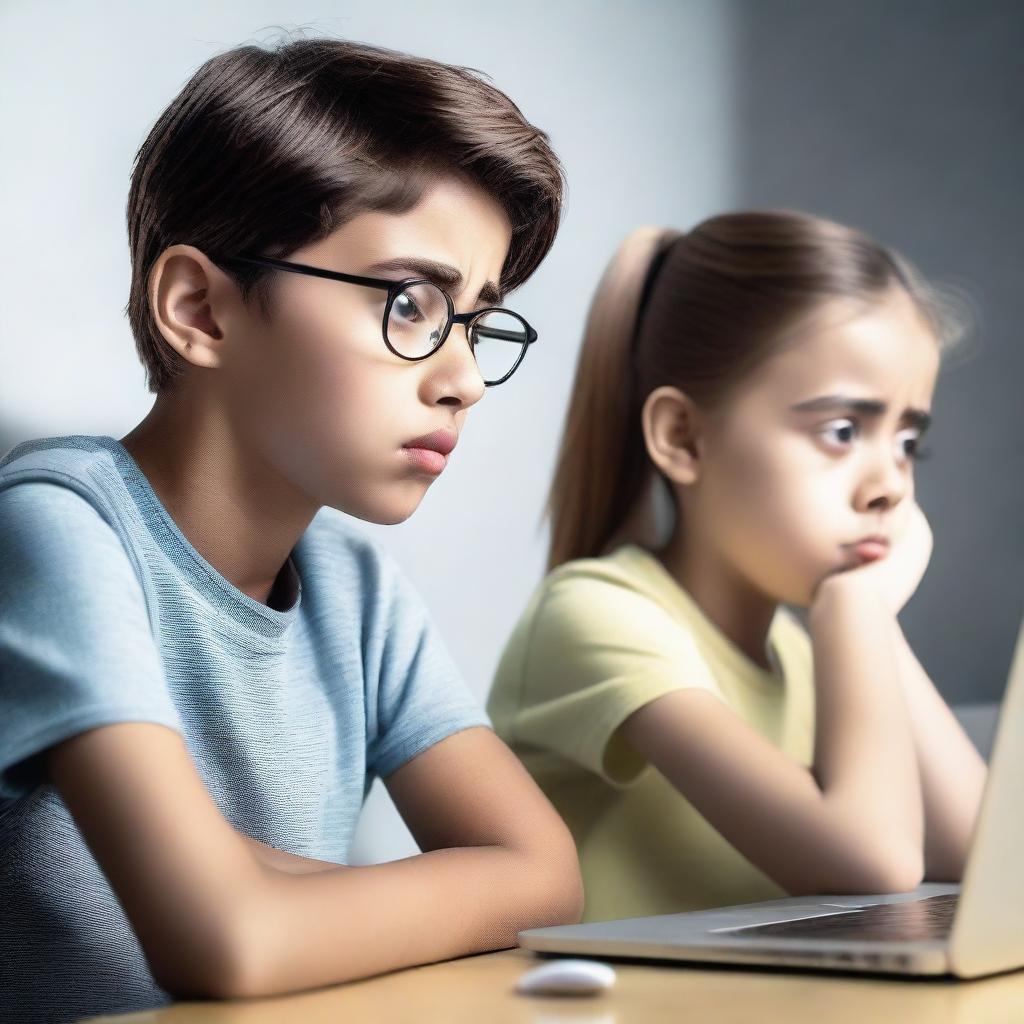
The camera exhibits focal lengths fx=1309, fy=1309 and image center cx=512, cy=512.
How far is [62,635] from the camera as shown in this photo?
0.74 meters

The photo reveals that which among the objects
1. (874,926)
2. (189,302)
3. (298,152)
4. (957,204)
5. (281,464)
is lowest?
(874,926)

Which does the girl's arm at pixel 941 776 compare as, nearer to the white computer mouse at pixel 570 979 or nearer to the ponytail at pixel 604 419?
the ponytail at pixel 604 419

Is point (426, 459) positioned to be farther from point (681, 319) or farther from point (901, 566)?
point (901, 566)

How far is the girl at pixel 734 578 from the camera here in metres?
1.16

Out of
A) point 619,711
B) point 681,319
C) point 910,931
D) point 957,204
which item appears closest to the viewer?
point 910,931

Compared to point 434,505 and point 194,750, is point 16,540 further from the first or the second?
point 434,505

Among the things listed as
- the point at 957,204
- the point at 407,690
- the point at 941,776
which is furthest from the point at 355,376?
the point at 957,204

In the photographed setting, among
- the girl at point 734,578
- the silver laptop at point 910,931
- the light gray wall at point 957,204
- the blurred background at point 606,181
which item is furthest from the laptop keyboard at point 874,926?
the light gray wall at point 957,204

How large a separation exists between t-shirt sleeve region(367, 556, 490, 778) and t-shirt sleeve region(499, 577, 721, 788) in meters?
0.17

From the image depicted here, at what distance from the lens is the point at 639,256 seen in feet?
4.79

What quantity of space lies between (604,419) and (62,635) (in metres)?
0.81

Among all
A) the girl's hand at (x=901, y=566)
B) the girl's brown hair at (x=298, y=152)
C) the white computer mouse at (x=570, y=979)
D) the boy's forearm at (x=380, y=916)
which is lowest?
the boy's forearm at (x=380, y=916)

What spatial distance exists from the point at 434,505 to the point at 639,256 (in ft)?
1.19

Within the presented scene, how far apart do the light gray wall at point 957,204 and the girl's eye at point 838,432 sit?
0.75 m
